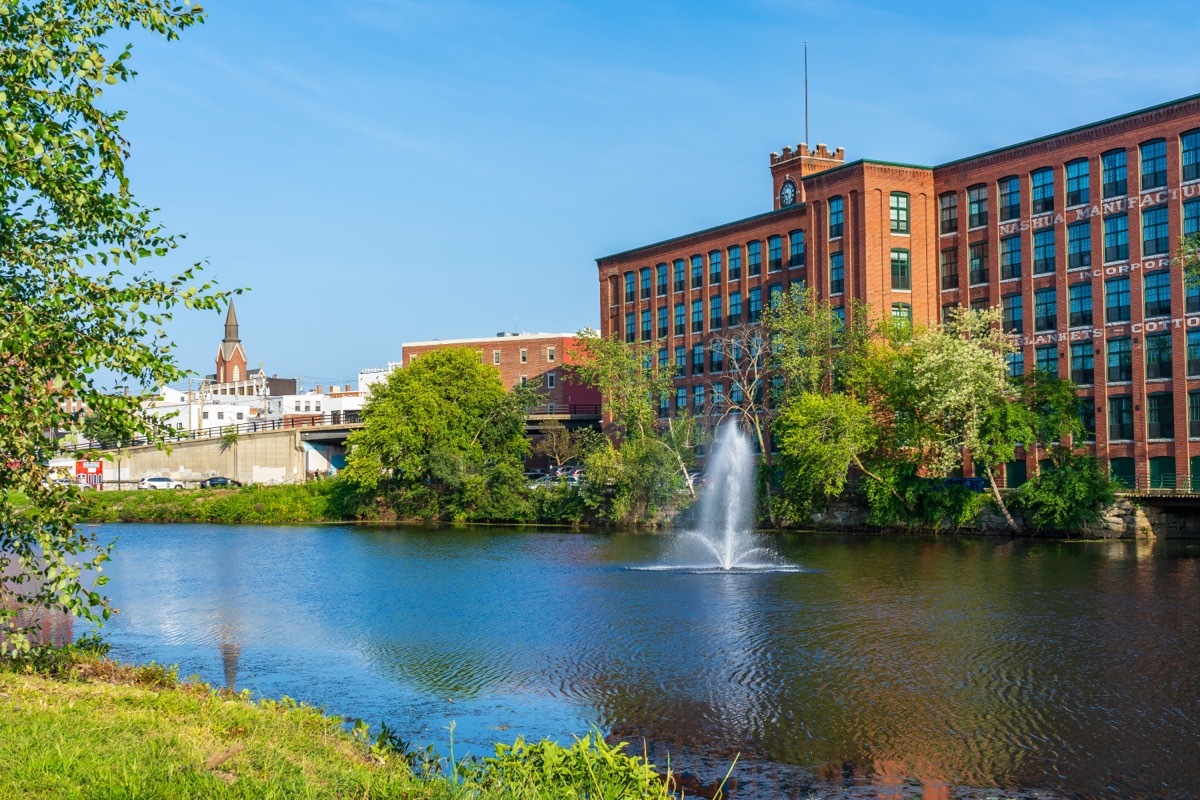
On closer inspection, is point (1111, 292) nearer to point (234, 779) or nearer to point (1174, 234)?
point (1174, 234)

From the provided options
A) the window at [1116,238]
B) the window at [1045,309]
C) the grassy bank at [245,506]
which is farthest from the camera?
the grassy bank at [245,506]

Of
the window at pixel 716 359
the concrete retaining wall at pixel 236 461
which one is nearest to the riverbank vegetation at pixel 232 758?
the window at pixel 716 359

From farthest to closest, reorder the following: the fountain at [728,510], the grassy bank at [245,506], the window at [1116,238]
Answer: the grassy bank at [245,506] → the window at [1116,238] → the fountain at [728,510]

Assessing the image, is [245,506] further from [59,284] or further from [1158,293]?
[59,284]

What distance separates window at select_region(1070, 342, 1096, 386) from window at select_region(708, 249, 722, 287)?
95.4ft

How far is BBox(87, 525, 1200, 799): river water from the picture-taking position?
1791 centimetres

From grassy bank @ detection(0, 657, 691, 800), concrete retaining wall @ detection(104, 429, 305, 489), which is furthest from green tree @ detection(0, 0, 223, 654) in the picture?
concrete retaining wall @ detection(104, 429, 305, 489)

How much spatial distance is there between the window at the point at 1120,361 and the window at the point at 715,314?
29990 millimetres

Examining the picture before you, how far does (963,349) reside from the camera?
183 ft

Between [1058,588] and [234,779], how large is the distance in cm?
3046

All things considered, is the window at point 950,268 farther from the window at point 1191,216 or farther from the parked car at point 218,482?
the parked car at point 218,482

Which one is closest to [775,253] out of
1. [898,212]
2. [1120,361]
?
[898,212]

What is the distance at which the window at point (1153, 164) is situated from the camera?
5994 centimetres

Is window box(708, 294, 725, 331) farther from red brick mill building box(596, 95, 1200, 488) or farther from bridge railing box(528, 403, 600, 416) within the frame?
bridge railing box(528, 403, 600, 416)
